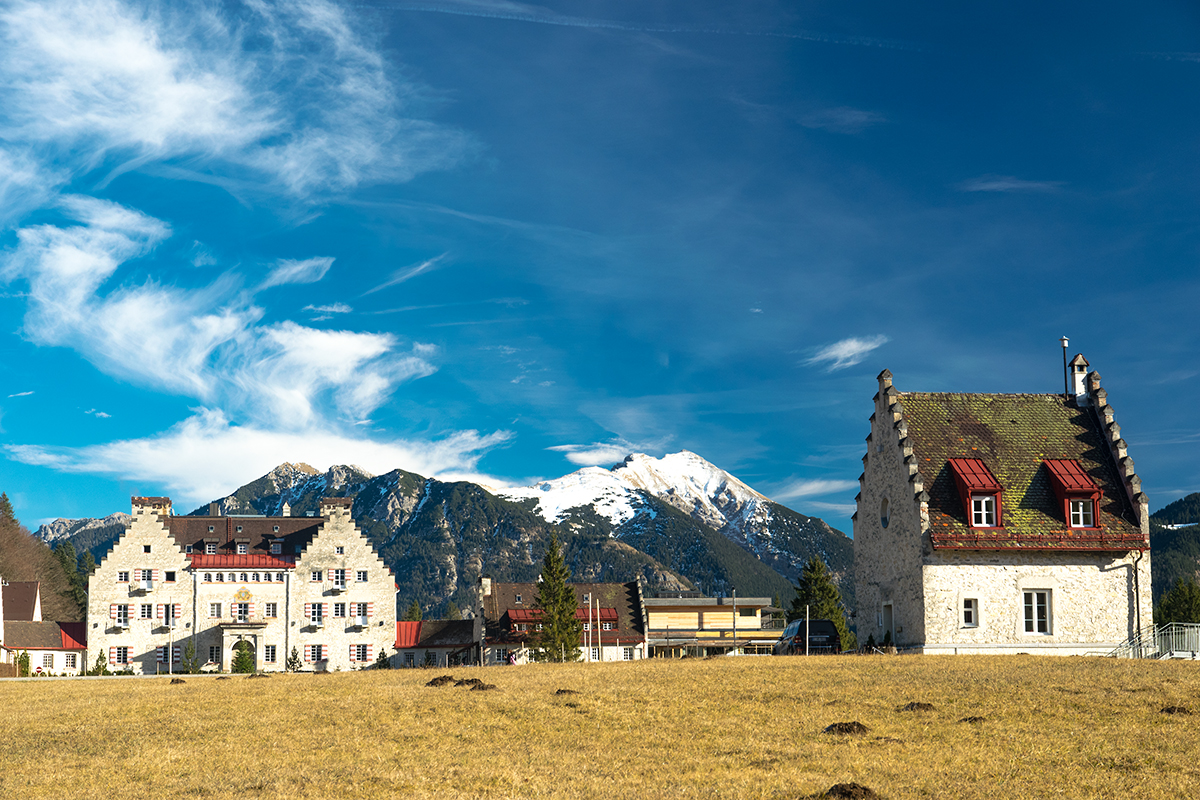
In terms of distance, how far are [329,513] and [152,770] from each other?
74648 millimetres

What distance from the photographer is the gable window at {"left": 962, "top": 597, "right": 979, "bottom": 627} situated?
46.2 m

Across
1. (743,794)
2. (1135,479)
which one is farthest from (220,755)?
(1135,479)

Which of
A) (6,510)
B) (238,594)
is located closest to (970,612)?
(238,594)

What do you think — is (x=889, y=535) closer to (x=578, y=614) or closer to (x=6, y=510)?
(x=578, y=614)

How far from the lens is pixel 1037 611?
46531mm

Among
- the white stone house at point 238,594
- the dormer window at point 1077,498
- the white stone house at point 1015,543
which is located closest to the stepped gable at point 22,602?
the white stone house at point 238,594

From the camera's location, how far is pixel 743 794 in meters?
17.3

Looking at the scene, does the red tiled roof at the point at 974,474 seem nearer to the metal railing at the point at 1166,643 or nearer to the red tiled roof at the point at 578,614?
the metal railing at the point at 1166,643

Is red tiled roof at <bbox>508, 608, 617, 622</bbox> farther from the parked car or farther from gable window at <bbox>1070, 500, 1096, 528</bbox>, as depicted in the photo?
gable window at <bbox>1070, 500, 1096, 528</bbox>

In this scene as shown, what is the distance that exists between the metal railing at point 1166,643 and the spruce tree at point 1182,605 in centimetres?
8527

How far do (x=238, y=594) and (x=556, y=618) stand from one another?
95.2ft

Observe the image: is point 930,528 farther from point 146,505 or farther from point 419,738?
point 146,505

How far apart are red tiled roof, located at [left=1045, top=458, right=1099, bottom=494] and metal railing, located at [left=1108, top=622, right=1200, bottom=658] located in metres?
6.71

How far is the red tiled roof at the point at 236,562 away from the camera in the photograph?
3575 inches
